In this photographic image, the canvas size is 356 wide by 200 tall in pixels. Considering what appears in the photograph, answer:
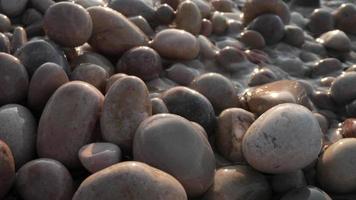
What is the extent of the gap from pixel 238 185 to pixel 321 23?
A: 2583 millimetres

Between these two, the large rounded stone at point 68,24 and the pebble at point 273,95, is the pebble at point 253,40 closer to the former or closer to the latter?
the pebble at point 273,95

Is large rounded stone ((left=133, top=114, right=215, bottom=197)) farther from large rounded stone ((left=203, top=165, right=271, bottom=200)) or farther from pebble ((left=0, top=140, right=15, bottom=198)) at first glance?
pebble ((left=0, top=140, right=15, bottom=198))

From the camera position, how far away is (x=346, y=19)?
176 inches

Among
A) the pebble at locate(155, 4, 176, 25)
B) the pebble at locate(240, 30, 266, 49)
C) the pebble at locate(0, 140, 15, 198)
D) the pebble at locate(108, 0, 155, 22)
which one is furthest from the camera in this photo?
the pebble at locate(240, 30, 266, 49)

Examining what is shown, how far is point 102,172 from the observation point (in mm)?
1929

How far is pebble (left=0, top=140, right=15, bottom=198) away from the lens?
2053 millimetres

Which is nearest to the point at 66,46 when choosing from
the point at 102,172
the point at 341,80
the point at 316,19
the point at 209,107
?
the point at 209,107

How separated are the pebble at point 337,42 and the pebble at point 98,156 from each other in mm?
2502

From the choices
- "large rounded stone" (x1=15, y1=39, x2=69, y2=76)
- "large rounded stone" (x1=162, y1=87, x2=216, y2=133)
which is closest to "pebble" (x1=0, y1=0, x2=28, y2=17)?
"large rounded stone" (x1=15, y1=39, x2=69, y2=76)

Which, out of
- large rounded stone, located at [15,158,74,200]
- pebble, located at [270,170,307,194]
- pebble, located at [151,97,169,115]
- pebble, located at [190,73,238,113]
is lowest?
pebble, located at [270,170,307,194]

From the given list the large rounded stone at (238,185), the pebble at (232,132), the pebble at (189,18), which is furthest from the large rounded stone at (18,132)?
the pebble at (189,18)

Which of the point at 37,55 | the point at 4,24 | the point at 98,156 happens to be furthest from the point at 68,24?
the point at 98,156

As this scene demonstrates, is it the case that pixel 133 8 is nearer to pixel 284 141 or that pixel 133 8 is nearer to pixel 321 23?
pixel 321 23

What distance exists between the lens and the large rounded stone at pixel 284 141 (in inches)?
90.7
